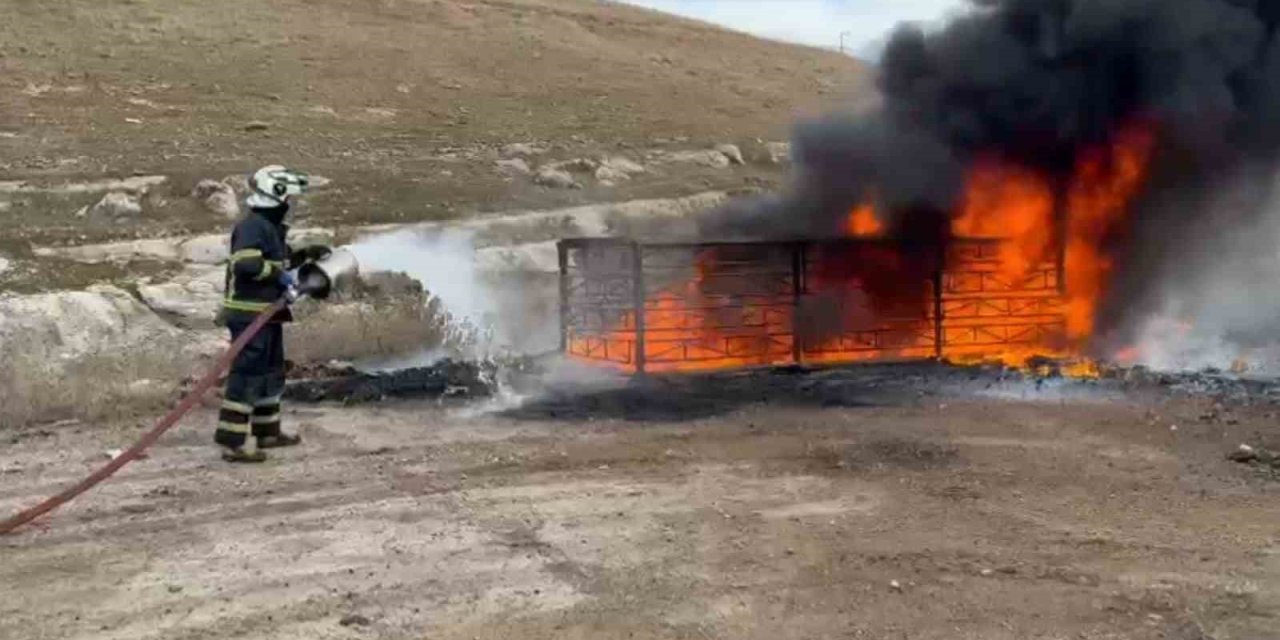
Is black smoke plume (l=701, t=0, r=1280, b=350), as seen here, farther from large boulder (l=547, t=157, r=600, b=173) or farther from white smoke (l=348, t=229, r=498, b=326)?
large boulder (l=547, t=157, r=600, b=173)

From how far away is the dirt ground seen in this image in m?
5.08

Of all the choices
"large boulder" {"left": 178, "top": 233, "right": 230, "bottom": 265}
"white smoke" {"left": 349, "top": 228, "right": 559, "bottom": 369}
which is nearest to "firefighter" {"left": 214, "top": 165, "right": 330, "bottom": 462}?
"white smoke" {"left": 349, "top": 228, "right": 559, "bottom": 369}

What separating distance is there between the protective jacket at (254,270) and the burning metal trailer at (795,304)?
11.3 ft

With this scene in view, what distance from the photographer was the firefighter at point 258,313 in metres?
8.12

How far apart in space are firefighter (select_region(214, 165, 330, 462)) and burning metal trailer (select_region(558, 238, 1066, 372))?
340cm

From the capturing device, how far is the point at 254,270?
8195 mm

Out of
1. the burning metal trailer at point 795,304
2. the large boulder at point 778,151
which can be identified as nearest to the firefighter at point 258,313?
the burning metal trailer at point 795,304

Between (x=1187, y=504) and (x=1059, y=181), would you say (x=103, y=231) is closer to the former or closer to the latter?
(x=1059, y=181)

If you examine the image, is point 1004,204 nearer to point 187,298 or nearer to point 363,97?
point 187,298

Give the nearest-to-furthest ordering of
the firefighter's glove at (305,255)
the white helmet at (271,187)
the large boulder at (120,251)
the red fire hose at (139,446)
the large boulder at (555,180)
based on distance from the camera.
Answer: the red fire hose at (139,446), the white helmet at (271,187), the firefighter's glove at (305,255), the large boulder at (120,251), the large boulder at (555,180)

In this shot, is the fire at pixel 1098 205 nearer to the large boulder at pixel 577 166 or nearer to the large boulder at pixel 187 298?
the large boulder at pixel 187 298

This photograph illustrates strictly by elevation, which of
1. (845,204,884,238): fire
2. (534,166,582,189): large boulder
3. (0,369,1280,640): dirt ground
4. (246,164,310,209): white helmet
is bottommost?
(0,369,1280,640): dirt ground

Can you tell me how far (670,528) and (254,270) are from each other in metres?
3.77

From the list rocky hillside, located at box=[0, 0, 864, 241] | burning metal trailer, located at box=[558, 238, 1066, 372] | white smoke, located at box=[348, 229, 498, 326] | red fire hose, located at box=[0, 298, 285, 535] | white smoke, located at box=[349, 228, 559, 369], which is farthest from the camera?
rocky hillside, located at box=[0, 0, 864, 241]
